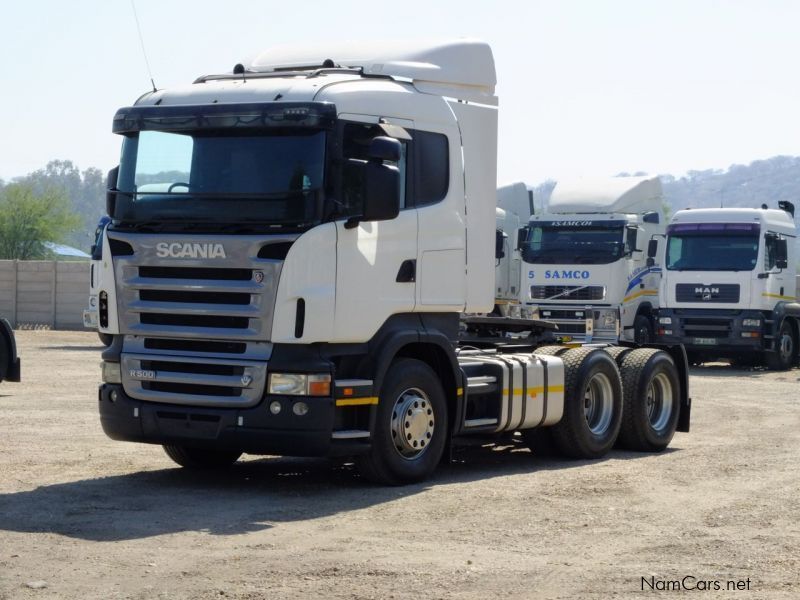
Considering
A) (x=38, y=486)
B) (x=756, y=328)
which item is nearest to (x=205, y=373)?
(x=38, y=486)

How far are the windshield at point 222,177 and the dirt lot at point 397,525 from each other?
2.21m

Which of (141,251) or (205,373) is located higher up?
(141,251)

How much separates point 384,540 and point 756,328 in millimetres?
20725

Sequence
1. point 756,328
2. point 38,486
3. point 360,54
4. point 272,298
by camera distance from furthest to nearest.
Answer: point 756,328 < point 360,54 < point 38,486 < point 272,298

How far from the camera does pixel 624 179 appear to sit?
3041 cm

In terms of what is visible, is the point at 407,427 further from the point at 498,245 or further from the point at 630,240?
the point at 630,240

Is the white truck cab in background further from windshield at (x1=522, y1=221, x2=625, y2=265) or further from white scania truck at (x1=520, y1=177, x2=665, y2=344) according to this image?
windshield at (x1=522, y1=221, x2=625, y2=265)

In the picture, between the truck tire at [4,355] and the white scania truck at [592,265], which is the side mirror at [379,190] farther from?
the white scania truck at [592,265]

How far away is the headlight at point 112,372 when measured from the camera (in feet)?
37.3

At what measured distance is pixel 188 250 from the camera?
1086 centimetres

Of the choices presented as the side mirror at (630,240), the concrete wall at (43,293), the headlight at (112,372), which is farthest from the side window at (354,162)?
the concrete wall at (43,293)

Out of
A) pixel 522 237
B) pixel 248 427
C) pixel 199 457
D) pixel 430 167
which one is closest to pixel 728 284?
pixel 522 237

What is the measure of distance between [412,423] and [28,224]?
73455 mm

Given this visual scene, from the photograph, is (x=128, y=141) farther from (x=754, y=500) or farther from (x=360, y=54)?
(x=754, y=500)
